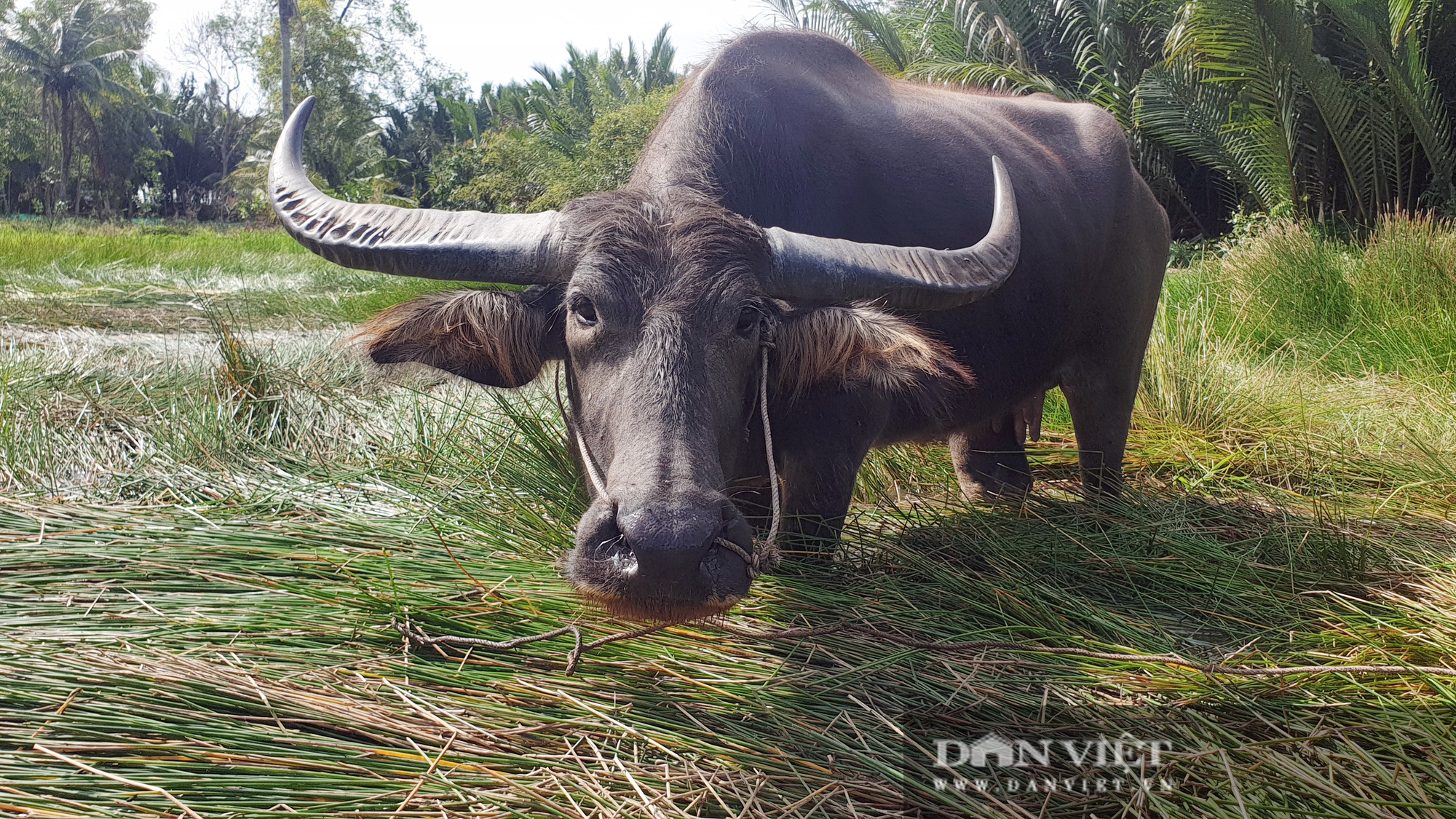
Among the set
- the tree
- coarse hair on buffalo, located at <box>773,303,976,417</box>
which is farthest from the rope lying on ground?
the tree

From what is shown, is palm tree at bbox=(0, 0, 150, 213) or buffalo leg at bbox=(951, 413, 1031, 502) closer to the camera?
buffalo leg at bbox=(951, 413, 1031, 502)

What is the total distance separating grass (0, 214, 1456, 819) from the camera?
5.93 ft

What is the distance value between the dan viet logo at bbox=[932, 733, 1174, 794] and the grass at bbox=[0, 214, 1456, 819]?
0.02 metres

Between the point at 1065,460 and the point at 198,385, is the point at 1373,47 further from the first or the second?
the point at 198,385

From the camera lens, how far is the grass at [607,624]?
1.81 meters

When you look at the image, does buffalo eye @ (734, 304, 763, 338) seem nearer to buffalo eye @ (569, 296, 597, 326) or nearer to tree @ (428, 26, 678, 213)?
buffalo eye @ (569, 296, 597, 326)

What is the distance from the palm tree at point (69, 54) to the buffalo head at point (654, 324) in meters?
48.3

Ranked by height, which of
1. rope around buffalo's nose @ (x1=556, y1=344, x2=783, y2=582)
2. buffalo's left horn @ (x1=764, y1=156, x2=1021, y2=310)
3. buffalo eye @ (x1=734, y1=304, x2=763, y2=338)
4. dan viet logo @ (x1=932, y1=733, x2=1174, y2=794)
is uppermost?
buffalo's left horn @ (x1=764, y1=156, x2=1021, y2=310)

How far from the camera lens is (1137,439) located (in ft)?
16.2

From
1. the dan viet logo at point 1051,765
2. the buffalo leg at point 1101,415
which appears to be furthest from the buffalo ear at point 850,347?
the buffalo leg at point 1101,415

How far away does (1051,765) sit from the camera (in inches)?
75.9

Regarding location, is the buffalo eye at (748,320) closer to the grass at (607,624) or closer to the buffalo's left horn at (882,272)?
the buffalo's left horn at (882,272)

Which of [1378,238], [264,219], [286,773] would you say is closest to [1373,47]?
[1378,238]

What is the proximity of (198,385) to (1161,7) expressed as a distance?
16.4 meters
